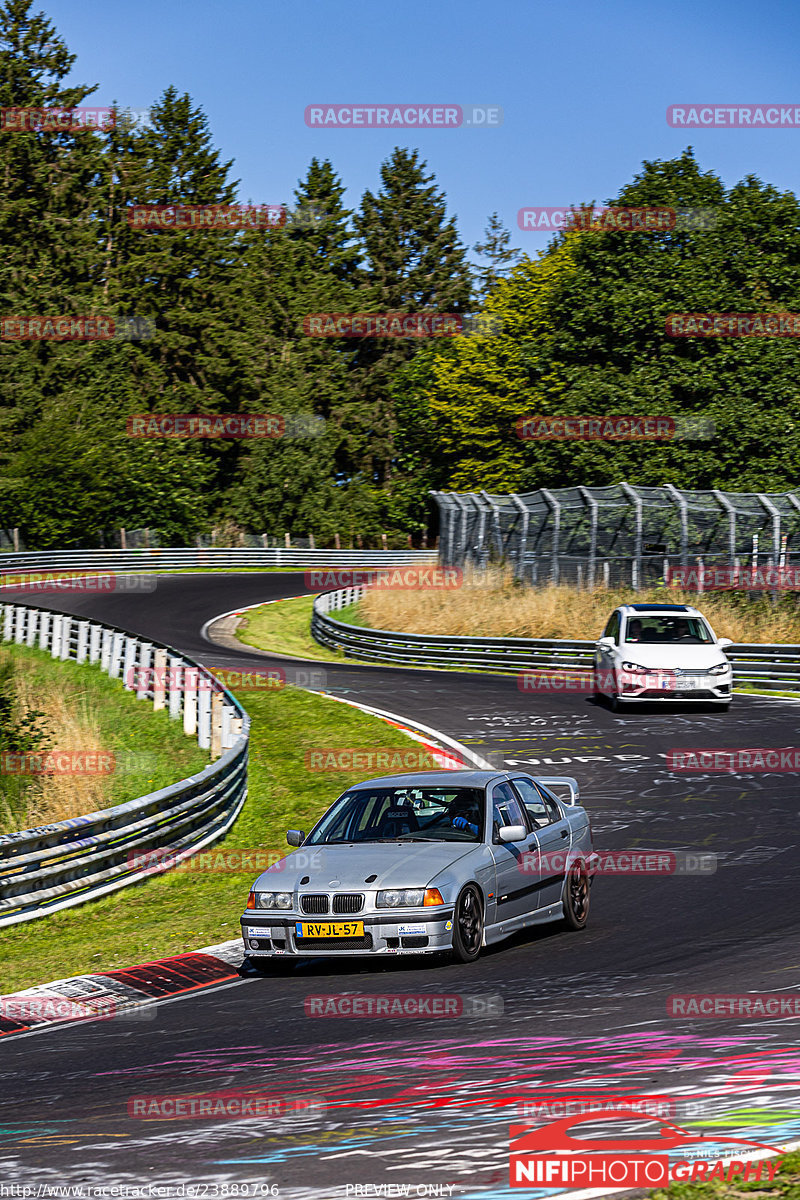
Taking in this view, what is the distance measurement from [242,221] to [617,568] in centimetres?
6531

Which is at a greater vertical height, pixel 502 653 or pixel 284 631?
pixel 502 653

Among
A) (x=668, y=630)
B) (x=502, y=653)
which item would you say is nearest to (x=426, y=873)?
(x=668, y=630)

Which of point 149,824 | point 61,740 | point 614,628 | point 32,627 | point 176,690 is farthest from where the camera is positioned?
point 32,627

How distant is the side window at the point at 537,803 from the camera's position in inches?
443

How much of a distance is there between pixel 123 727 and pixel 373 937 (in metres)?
14.2

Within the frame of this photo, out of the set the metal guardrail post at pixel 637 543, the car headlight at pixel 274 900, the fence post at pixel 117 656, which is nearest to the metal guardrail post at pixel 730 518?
the metal guardrail post at pixel 637 543

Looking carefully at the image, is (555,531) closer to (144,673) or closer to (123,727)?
(144,673)

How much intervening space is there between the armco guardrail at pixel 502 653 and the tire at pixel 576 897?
17747 millimetres

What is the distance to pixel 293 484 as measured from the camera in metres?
75.8

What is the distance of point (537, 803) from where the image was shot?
1141 cm

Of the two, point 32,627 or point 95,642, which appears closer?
point 95,642

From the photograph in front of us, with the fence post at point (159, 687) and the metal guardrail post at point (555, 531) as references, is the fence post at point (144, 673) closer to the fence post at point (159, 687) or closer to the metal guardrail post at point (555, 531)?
the fence post at point (159, 687)

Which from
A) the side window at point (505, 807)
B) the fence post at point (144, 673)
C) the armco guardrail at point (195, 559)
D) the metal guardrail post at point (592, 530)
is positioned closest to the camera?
the side window at point (505, 807)

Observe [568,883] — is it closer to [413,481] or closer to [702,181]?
[702,181]
